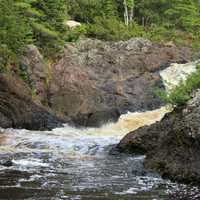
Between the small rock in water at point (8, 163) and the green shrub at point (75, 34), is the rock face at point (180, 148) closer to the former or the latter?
the small rock in water at point (8, 163)

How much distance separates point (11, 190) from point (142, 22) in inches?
1410

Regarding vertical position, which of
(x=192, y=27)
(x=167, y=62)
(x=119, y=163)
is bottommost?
(x=119, y=163)

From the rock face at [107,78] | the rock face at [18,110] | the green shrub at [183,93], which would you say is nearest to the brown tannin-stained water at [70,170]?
the rock face at [18,110]

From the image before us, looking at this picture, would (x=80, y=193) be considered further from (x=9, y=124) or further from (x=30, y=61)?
(x=30, y=61)

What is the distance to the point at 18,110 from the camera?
2156 cm

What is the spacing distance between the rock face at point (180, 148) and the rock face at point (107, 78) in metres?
9.22

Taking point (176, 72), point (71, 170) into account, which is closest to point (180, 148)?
point (71, 170)

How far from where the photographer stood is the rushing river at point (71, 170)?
36.3ft

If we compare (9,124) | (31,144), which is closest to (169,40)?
(9,124)

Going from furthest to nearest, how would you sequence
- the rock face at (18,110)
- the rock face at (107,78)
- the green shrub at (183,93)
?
the rock face at (107,78), the rock face at (18,110), the green shrub at (183,93)

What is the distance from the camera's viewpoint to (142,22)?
4553 cm

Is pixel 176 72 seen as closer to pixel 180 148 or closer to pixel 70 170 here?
pixel 180 148

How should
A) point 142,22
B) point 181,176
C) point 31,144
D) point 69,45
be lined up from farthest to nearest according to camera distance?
point 142,22 < point 69,45 < point 31,144 < point 181,176

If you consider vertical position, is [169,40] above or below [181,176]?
above
